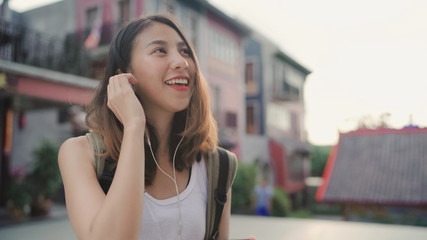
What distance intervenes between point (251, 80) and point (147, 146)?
19.4 metres

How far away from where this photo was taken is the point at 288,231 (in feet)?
20.4

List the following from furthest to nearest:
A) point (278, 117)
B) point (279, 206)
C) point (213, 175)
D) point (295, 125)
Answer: point (295, 125) → point (278, 117) → point (279, 206) → point (213, 175)

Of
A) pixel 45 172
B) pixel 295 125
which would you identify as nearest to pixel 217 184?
pixel 45 172

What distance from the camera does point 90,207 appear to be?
980 millimetres

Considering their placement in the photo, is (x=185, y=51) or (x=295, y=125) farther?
(x=295, y=125)

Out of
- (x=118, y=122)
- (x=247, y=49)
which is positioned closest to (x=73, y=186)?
(x=118, y=122)

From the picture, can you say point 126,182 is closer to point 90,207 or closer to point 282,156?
point 90,207

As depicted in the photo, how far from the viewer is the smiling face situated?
47.0 inches

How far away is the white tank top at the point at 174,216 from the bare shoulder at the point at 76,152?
0.24 meters

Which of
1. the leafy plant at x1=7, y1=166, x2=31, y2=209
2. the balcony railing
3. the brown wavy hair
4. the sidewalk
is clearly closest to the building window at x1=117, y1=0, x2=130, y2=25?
the balcony railing

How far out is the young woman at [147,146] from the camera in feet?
3.22

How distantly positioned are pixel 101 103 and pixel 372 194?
288 inches

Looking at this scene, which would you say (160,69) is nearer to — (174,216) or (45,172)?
(174,216)

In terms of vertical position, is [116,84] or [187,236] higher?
[116,84]
